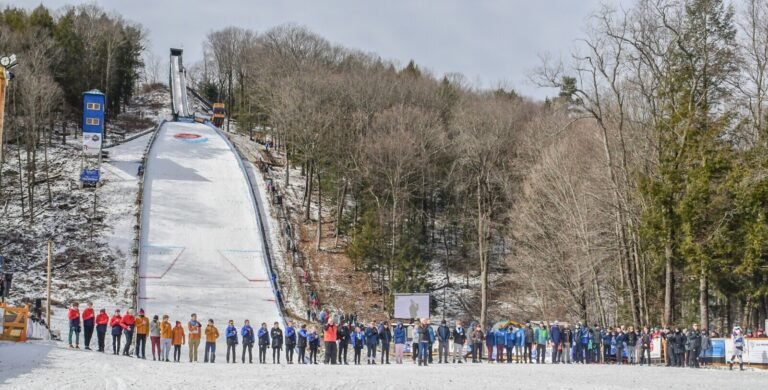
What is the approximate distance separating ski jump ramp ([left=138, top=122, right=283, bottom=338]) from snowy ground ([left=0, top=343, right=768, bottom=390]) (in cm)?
1278

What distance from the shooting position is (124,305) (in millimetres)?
35094

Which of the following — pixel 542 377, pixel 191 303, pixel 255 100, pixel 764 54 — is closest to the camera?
pixel 542 377

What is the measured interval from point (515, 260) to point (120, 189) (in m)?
22.7

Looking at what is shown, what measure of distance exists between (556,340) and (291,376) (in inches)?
460

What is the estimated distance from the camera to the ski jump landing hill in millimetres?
35188

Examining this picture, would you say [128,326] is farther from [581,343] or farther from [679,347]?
[679,347]

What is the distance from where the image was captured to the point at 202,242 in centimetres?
4269

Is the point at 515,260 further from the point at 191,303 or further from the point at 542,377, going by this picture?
the point at 542,377

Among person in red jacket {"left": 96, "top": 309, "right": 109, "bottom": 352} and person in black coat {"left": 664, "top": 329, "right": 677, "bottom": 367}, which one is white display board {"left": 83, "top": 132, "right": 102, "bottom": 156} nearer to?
person in red jacket {"left": 96, "top": 309, "right": 109, "bottom": 352}

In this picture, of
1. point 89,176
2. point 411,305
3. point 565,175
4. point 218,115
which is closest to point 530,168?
point 565,175

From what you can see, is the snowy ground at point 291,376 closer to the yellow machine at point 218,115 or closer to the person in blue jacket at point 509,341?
the person in blue jacket at point 509,341

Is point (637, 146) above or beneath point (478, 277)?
above

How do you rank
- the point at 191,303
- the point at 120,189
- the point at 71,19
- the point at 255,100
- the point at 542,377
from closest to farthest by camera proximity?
the point at 542,377 → the point at 191,303 → the point at 120,189 → the point at 255,100 → the point at 71,19

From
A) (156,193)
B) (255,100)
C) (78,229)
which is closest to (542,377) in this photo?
(78,229)
